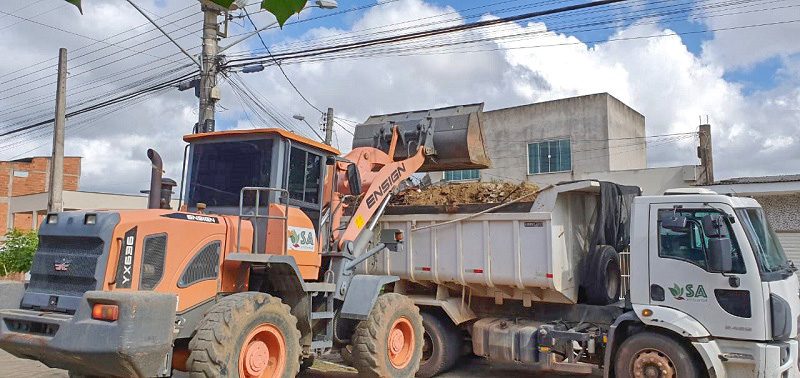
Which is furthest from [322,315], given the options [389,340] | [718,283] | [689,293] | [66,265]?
[718,283]

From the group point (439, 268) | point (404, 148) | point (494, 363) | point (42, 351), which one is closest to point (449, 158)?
point (404, 148)

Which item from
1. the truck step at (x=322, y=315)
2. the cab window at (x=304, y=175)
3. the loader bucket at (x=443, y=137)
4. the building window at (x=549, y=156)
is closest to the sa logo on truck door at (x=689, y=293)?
the loader bucket at (x=443, y=137)

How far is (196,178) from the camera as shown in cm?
734

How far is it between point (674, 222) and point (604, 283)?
5.28 feet

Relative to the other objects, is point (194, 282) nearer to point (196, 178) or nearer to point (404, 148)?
point (196, 178)

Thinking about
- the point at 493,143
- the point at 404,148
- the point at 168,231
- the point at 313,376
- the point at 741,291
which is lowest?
the point at 313,376

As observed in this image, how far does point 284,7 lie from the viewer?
1.84m

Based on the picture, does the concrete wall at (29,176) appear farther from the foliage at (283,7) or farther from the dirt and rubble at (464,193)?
the foliage at (283,7)

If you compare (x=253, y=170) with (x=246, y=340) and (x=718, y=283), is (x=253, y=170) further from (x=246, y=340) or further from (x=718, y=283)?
(x=718, y=283)

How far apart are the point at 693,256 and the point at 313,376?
526 cm

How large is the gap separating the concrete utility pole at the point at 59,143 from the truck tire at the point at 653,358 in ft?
45.3

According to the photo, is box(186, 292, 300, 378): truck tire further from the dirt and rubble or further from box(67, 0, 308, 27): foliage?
box(67, 0, 308, 27): foliage

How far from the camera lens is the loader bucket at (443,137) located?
9.28m

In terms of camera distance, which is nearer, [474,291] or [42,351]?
[42,351]
